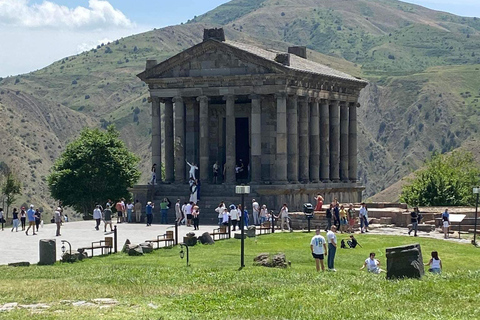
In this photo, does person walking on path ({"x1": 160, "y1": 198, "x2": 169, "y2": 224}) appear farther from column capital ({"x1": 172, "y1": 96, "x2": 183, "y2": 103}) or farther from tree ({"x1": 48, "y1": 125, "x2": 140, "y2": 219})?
tree ({"x1": 48, "y1": 125, "x2": 140, "y2": 219})

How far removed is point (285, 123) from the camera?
69625 mm

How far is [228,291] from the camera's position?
30.5m

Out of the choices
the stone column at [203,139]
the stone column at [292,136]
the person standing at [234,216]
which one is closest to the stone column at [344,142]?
the stone column at [292,136]

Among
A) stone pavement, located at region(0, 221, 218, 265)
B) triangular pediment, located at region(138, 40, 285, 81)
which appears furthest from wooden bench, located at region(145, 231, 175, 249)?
triangular pediment, located at region(138, 40, 285, 81)

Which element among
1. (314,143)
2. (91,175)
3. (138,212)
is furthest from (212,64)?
(91,175)

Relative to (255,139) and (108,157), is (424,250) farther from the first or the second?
(108,157)

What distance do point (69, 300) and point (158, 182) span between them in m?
44.4

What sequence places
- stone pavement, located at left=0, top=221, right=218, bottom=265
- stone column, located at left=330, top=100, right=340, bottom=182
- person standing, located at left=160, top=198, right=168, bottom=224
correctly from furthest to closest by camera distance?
stone column, located at left=330, top=100, right=340, bottom=182 → person standing, located at left=160, top=198, right=168, bottom=224 → stone pavement, located at left=0, top=221, right=218, bottom=265

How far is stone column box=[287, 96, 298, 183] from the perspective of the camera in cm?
7044

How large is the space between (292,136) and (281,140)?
4.05 feet

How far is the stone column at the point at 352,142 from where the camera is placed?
82.3 metres

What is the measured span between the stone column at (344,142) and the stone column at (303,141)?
8.13m

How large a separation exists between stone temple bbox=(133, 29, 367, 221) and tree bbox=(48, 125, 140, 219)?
10.1 metres

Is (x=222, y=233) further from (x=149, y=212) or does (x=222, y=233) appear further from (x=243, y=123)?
Answer: (x=243, y=123)
